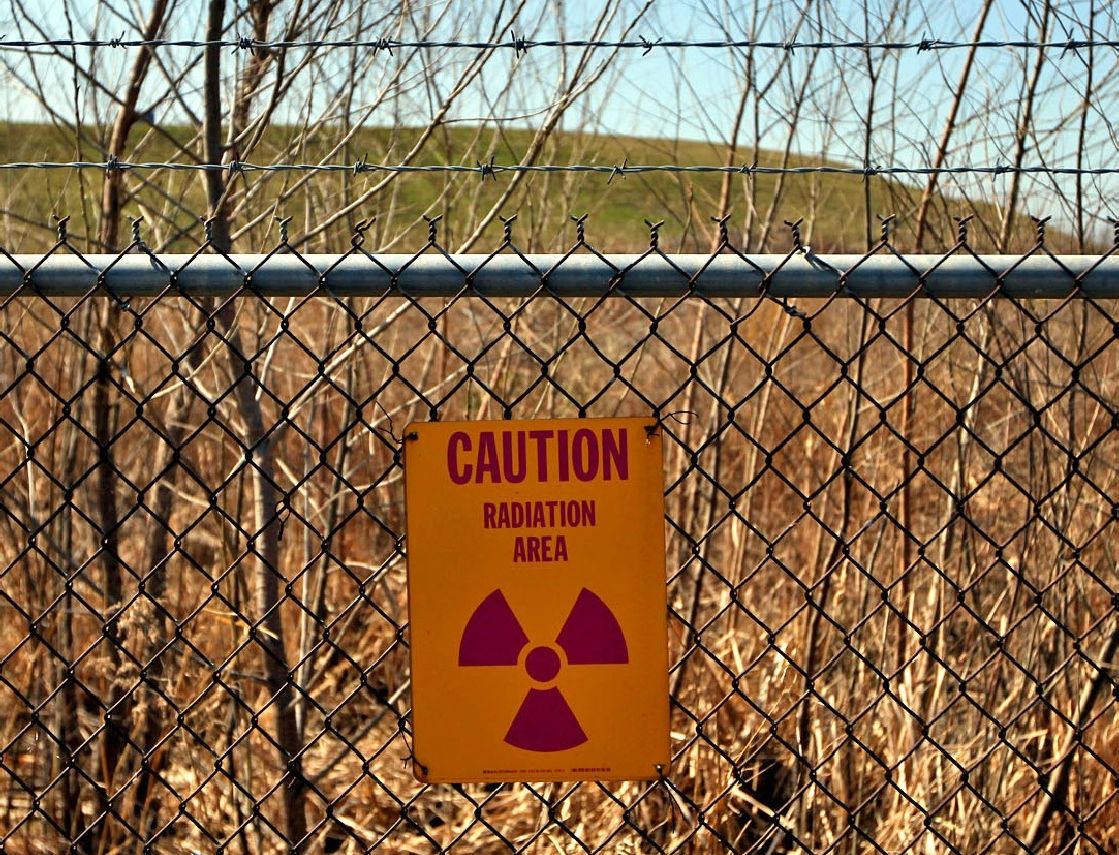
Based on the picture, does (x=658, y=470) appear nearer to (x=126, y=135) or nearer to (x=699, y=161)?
(x=126, y=135)

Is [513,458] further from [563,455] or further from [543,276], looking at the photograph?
[543,276]

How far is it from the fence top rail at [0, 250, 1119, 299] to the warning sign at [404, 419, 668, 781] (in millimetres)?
229

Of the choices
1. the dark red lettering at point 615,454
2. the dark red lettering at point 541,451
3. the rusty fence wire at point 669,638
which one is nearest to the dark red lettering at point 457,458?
the dark red lettering at point 541,451

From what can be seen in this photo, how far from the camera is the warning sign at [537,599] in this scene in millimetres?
1901

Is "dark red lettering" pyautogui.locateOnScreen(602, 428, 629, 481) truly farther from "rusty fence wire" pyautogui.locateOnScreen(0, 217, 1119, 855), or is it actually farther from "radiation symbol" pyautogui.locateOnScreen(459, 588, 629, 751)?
"rusty fence wire" pyautogui.locateOnScreen(0, 217, 1119, 855)

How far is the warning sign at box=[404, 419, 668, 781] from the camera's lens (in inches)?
74.9

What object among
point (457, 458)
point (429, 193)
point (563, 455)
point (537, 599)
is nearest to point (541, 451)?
point (563, 455)

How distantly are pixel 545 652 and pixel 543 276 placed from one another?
24.3 inches

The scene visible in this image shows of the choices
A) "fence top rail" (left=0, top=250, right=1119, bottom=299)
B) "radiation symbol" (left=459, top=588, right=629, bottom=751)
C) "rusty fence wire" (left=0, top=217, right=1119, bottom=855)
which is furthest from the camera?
"rusty fence wire" (left=0, top=217, right=1119, bottom=855)

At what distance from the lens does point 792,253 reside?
1.85 metres

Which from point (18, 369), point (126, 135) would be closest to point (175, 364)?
point (126, 135)

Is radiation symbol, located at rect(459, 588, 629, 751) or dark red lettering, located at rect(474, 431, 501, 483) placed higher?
dark red lettering, located at rect(474, 431, 501, 483)

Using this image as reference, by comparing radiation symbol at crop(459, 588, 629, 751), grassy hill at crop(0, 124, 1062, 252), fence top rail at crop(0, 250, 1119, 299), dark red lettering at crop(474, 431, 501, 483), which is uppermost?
grassy hill at crop(0, 124, 1062, 252)

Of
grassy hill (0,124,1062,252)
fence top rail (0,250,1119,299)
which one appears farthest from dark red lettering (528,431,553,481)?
grassy hill (0,124,1062,252)
